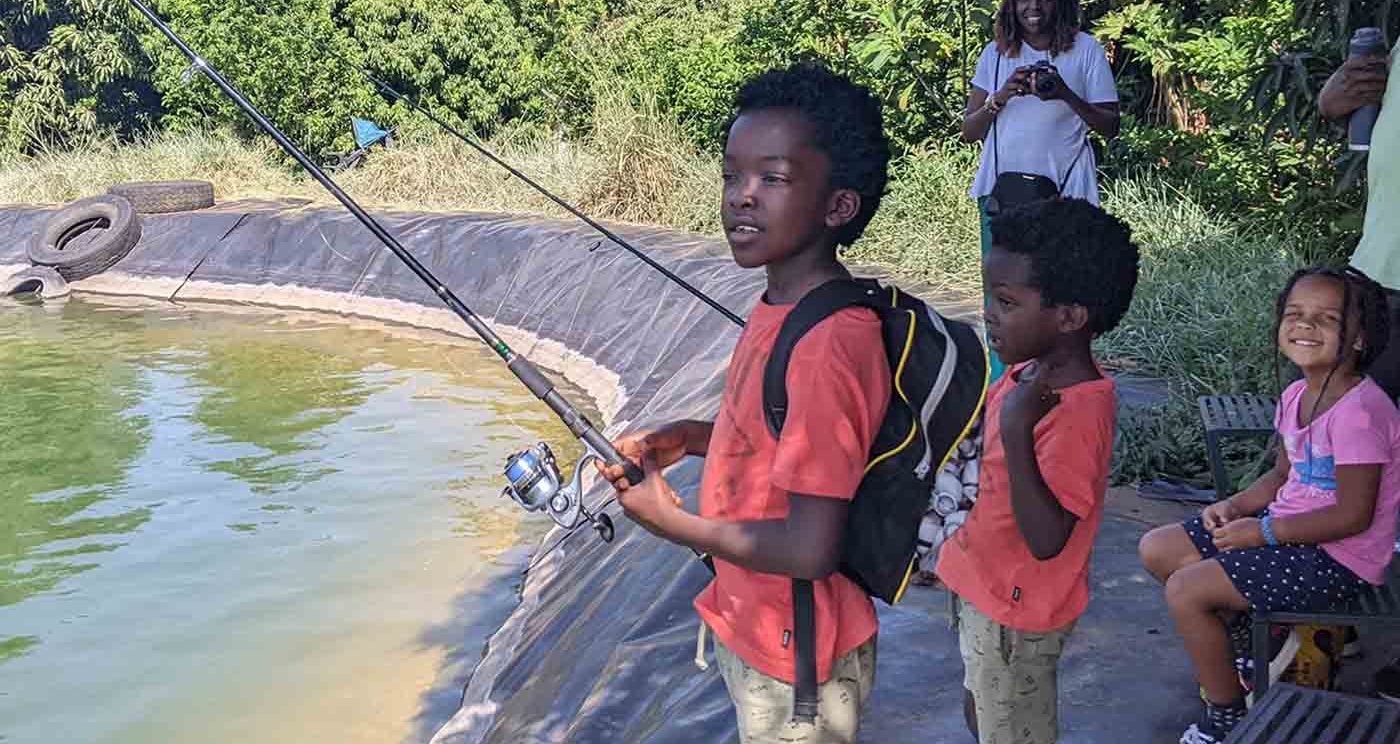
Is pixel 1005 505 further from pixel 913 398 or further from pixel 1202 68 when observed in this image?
pixel 1202 68

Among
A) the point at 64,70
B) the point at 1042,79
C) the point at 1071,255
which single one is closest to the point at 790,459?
the point at 1071,255

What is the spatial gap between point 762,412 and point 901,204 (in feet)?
28.4

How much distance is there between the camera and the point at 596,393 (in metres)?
10.2

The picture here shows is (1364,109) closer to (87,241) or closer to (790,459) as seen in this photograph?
(790,459)

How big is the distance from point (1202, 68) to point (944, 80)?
3020mm

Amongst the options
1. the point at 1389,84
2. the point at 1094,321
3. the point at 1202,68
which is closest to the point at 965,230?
the point at 1202,68

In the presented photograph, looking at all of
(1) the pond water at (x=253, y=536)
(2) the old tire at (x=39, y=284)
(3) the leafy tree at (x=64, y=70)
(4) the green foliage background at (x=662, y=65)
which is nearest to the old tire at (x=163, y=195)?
(2) the old tire at (x=39, y=284)

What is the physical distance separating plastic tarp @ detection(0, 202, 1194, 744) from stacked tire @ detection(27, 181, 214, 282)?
196mm

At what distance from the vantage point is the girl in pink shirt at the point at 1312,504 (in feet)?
9.18

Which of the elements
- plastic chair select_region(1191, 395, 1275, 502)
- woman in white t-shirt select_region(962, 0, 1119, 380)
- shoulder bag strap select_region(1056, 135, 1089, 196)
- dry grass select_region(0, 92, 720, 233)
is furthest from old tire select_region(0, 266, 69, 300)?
plastic chair select_region(1191, 395, 1275, 502)

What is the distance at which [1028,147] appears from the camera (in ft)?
15.3

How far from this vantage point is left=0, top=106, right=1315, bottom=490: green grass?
609 cm

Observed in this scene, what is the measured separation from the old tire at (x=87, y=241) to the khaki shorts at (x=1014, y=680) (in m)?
15.1

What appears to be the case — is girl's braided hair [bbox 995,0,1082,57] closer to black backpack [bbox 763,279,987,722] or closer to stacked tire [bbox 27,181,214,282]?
black backpack [bbox 763,279,987,722]
